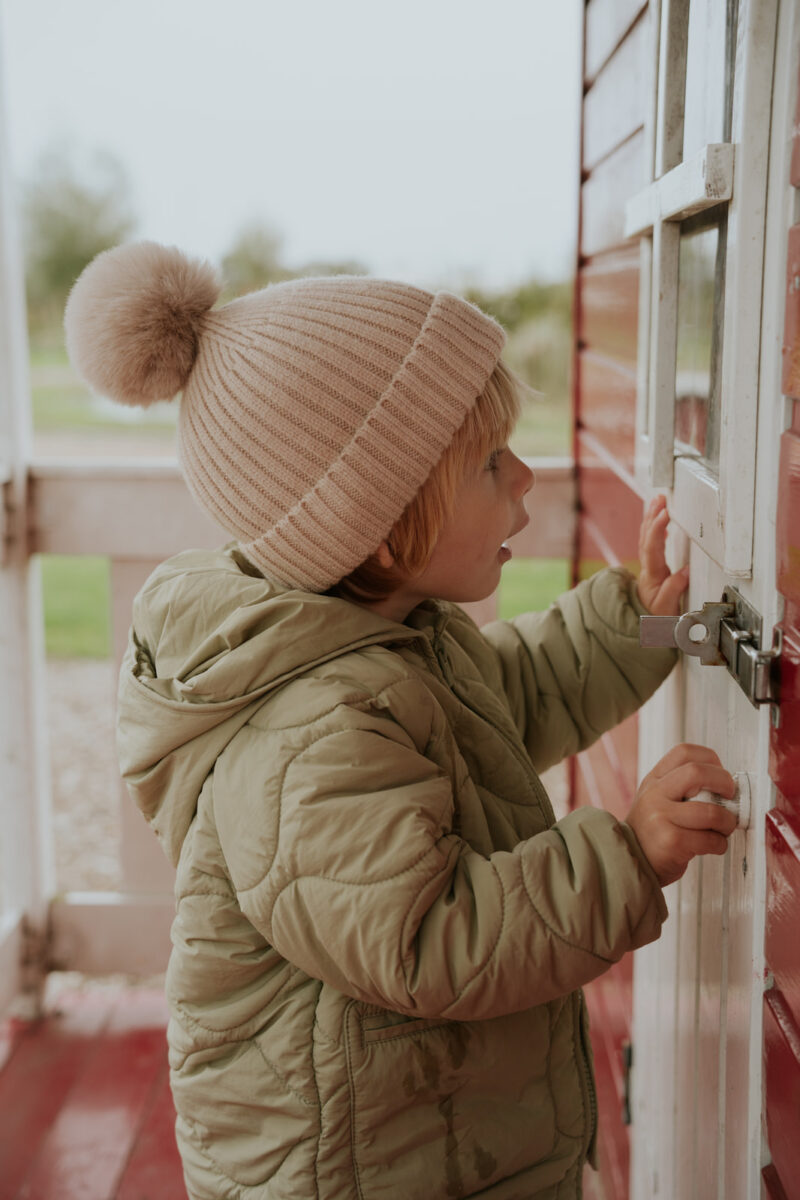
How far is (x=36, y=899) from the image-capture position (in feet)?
9.49

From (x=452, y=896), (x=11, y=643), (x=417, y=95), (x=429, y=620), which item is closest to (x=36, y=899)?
(x=11, y=643)

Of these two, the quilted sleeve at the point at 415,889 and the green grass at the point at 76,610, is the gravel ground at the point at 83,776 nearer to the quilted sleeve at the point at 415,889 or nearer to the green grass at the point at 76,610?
the green grass at the point at 76,610

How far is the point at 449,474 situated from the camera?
4.27 ft

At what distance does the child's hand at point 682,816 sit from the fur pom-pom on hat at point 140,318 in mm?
733

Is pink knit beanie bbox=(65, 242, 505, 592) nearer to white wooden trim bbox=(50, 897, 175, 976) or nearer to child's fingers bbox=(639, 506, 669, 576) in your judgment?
child's fingers bbox=(639, 506, 669, 576)

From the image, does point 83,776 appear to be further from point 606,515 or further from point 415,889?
point 415,889

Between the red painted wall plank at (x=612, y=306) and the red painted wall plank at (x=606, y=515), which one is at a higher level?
the red painted wall plank at (x=612, y=306)

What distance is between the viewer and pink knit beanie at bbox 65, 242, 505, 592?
1.26 metres

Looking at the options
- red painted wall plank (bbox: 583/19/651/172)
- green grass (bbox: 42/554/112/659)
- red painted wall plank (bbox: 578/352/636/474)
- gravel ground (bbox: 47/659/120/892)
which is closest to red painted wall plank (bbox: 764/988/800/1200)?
red painted wall plank (bbox: 578/352/636/474)

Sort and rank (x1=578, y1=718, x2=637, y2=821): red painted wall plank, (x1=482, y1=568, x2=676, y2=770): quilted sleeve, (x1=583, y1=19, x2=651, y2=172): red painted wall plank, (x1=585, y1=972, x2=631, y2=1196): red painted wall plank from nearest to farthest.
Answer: (x1=482, y1=568, x2=676, y2=770): quilted sleeve → (x1=583, y1=19, x2=651, y2=172): red painted wall plank → (x1=578, y1=718, x2=637, y2=821): red painted wall plank → (x1=585, y1=972, x2=631, y2=1196): red painted wall plank

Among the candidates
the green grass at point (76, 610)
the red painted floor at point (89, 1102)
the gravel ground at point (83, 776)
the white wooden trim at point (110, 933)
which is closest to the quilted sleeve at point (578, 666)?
the red painted floor at point (89, 1102)

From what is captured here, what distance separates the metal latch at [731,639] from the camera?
2.99ft

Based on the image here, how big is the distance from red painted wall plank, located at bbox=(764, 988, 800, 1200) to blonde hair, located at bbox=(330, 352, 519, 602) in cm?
61

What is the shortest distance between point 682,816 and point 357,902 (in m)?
0.31
